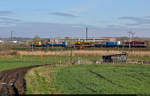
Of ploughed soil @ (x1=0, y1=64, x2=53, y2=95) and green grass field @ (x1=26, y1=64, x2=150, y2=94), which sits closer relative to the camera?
ploughed soil @ (x1=0, y1=64, x2=53, y2=95)

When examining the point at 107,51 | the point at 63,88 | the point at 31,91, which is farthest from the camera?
the point at 107,51

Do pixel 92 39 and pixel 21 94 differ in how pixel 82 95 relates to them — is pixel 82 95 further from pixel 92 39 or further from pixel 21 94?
pixel 92 39

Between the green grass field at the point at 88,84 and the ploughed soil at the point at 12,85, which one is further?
the green grass field at the point at 88,84

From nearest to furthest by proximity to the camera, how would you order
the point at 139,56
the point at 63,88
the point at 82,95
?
the point at 82,95 → the point at 63,88 → the point at 139,56

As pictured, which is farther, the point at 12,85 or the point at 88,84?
the point at 88,84

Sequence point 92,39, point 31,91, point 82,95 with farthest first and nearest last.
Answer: point 92,39 → point 31,91 → point 82,95

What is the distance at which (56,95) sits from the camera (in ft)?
58.7

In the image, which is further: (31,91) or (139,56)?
(139,56)

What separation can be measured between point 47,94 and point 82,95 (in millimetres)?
2318

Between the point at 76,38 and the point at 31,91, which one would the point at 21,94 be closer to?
the point at 31,91

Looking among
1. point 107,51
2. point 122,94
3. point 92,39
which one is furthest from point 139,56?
point 122,94

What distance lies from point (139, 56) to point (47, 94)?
186 feet

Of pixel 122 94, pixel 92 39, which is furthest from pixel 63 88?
pixel 92 39

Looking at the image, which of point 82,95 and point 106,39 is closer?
point 82,95
